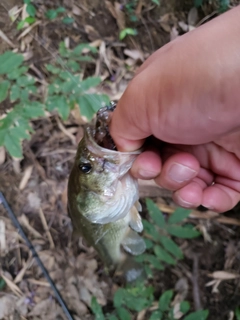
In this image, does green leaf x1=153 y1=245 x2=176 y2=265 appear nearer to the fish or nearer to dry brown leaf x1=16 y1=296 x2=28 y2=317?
the fish

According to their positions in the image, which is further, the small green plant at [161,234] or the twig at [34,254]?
the twig at [34,254]

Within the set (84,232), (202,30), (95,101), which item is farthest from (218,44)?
(95,101)

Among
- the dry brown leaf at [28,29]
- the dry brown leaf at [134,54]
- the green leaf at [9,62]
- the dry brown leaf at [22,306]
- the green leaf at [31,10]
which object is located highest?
the green leaf at [9,62]

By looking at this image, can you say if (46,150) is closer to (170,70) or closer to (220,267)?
(220,267)

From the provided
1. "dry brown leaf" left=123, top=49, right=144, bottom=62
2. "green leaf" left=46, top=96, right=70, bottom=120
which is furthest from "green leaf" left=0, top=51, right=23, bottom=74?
"dry brown leaf" left=123, top=49, right=144, bottom=62

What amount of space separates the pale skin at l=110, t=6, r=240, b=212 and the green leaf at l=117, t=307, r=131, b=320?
0.79 meters

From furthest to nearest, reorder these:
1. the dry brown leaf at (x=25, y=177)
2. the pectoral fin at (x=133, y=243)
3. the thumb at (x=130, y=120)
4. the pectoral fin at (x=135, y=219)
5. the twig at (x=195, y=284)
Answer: the dry brown leaf at (x=25, y=177), the twig at (x=195, y=284), the pectoral fin at (x=133, y=243), the pectoral fin at (x=135, y=219), the thumb at (x=130, y=120)

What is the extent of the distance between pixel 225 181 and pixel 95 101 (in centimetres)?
77

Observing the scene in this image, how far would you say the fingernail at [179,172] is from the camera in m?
1.24

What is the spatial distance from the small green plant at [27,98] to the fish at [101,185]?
46 centimetres

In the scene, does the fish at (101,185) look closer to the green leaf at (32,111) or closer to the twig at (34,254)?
the green leaf at (32,111)

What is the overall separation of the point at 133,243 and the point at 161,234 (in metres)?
0.22

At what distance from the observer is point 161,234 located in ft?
6.68

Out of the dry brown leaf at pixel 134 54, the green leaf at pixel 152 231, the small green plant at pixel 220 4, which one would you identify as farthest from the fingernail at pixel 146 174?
the small green plant at pixel 220 4
